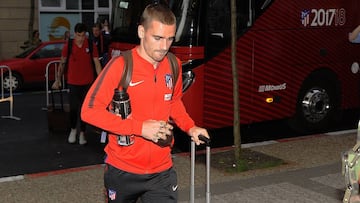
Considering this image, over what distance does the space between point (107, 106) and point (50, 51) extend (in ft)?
48.2

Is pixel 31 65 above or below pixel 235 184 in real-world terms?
above

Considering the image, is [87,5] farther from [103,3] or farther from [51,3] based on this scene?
[51,3]

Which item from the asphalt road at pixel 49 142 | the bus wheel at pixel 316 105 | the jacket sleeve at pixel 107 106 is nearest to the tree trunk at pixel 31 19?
the asphalt road at pixel 49 142

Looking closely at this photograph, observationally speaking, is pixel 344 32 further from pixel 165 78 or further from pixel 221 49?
pixel 165 78

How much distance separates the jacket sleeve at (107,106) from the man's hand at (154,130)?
40 millimetres

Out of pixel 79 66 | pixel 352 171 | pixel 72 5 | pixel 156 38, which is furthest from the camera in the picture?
pixel 72 5

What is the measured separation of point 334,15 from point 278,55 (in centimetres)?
158

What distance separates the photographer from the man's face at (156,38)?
11.9 ft

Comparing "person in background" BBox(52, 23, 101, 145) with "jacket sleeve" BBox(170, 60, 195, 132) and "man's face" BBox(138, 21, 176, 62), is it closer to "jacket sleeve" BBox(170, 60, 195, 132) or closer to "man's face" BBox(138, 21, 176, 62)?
"jacket sleeve" BBox(170, 60, 195, 132)

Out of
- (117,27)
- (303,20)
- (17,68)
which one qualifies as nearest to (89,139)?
(117,27)

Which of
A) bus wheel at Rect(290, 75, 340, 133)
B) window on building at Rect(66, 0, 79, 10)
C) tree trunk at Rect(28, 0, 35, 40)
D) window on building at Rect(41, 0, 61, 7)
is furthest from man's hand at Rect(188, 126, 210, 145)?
window on building at Rect(66, 0, 79, 10)

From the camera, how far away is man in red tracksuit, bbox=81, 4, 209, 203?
3576 mm

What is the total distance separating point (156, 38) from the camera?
364 cm

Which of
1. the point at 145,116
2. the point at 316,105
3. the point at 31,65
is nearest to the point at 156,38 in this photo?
the point at 145,116
